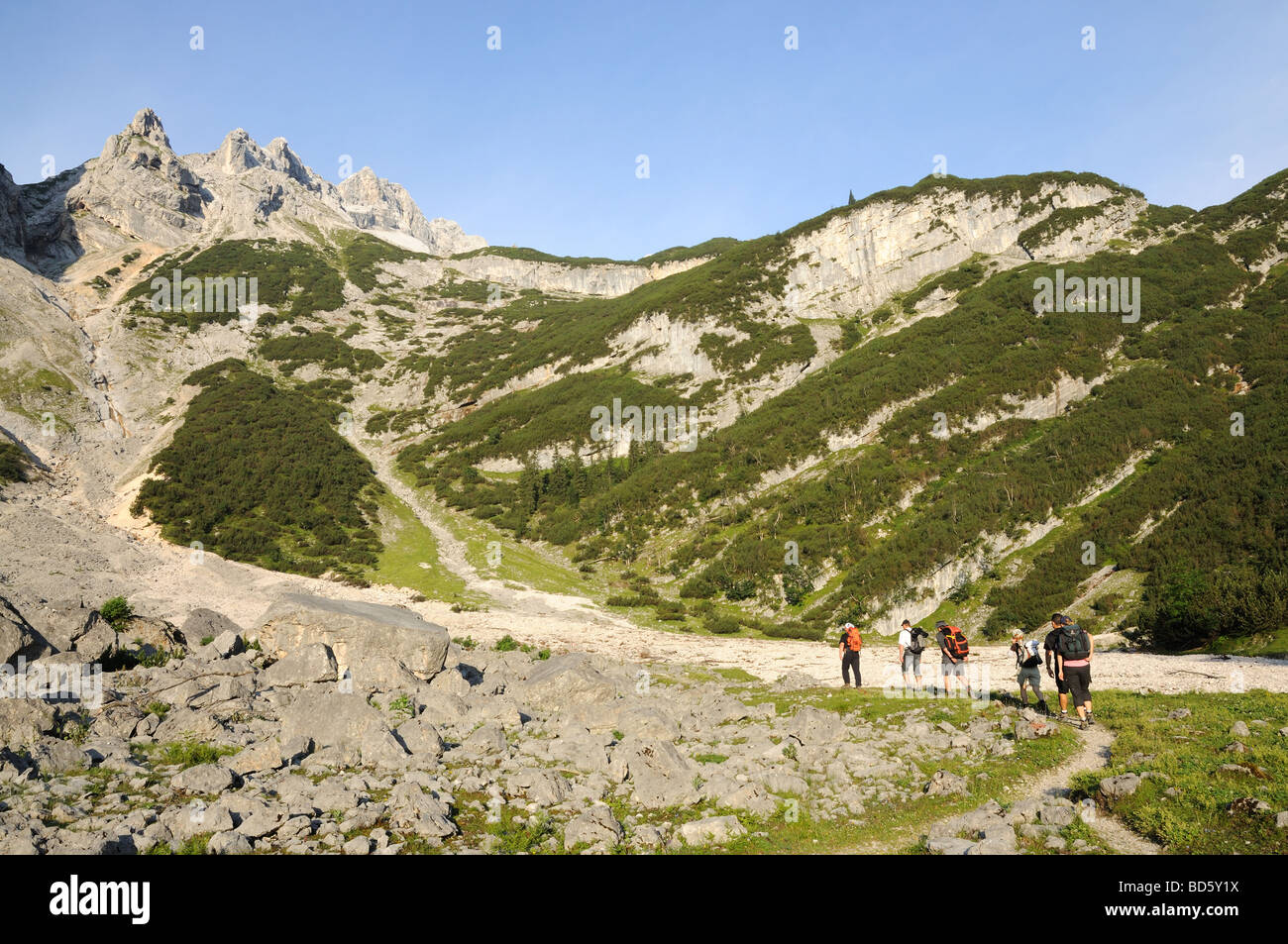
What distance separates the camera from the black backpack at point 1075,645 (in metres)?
12.5

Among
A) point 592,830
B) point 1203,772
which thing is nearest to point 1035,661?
point 1203,772

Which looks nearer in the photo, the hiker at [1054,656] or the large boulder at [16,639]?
the hiker at [1054,656]

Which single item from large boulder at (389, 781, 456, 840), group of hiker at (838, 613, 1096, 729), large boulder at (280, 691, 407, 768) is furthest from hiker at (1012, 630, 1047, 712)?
large boulder at (280, 691, 407, 768)

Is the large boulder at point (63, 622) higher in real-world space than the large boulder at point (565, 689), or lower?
higher

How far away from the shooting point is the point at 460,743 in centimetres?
1275

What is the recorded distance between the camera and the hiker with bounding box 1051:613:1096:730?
41.2 ft

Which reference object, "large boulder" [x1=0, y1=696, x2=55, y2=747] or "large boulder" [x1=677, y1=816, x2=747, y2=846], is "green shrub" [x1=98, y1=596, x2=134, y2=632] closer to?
"large boulder" [x1=0, y1=696, x2=55, y2=747]

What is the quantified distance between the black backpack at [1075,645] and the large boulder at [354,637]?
50.6 feet

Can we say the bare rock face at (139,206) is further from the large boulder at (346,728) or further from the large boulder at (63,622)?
the large boulder at (346,728)

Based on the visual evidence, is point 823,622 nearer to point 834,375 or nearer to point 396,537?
point 396,537

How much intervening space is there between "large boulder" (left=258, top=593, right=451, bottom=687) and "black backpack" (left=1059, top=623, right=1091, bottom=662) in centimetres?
1541

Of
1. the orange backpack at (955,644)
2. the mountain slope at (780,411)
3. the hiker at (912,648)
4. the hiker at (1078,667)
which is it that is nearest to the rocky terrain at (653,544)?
the mountain slope at (780,411)
